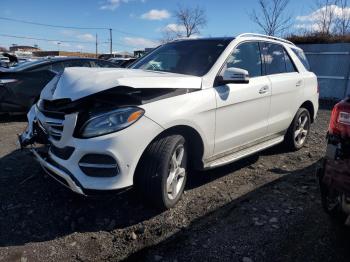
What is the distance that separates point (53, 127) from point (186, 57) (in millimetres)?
1875

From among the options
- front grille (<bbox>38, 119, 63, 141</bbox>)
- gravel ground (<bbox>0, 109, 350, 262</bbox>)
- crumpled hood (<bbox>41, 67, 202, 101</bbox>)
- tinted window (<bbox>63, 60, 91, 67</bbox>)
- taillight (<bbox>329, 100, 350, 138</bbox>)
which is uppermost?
tinted window (<bbox>63, 60, 91, 67</bbox>)

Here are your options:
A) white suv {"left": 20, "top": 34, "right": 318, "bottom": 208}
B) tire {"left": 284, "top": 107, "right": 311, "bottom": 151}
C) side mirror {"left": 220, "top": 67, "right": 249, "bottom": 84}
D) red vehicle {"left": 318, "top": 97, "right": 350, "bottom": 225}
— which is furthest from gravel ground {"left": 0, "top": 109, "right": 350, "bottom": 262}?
side mirror {"left": 220, "top": 67, "right": 249, "bottom": 84}

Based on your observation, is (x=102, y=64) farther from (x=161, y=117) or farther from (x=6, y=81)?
(x=161, y=117)

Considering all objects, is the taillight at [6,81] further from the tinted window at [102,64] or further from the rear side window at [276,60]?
the rear side window at [276,60]

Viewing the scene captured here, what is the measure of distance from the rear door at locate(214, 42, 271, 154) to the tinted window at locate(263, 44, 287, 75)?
0.19 metres

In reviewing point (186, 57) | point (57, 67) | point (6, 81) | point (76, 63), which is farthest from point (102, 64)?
point (186, 57)

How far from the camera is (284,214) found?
12.0 feet

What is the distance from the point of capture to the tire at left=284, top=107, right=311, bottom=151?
220 inches

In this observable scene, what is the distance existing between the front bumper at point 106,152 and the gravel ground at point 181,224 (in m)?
0.19

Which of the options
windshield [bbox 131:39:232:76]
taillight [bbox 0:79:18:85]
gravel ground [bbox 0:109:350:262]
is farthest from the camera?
taillight [bbox 0:79:18:85]

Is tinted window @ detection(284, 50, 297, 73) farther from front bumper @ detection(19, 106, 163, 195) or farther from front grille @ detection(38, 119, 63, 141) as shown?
front grille @ detection(38, 119, 63, 141)

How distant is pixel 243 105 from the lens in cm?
428

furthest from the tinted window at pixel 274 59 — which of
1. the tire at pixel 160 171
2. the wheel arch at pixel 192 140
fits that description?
the tire at pixel 160 171

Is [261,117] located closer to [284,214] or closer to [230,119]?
[230,119]
